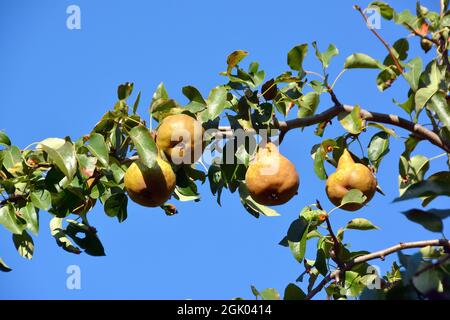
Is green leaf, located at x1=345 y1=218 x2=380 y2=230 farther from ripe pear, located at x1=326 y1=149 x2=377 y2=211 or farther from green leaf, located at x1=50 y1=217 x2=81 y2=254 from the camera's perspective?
green leaf, located at x1=50 y1=217 x2=81 y2=254

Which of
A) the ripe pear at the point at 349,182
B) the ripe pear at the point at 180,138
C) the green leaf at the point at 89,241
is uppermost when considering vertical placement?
the ripe pear at the point at 180,138

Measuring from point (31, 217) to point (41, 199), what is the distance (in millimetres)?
84

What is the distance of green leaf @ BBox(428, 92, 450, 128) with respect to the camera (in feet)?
8.05

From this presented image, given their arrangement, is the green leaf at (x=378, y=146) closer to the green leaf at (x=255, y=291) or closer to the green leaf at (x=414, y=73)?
the green leaf at (x=414, y=73)

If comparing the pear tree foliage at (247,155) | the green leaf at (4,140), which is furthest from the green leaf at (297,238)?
the green leaf at (4,140)

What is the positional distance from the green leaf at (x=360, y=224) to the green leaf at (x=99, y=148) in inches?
37.5

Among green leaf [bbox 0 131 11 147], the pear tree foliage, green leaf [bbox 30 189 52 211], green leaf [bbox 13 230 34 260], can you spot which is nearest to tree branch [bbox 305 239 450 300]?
the pear tree foliage

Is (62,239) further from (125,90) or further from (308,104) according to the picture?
(308,104)

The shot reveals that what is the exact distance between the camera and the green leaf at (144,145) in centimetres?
232

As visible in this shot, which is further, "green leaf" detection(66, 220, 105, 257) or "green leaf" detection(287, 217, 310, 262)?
"green leaf" detection(66, 220, 105, 257)

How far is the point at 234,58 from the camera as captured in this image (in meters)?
2.62

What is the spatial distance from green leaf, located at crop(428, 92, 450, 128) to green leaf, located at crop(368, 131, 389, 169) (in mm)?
226

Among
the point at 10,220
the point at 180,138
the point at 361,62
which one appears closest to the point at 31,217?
the point at 10,220
